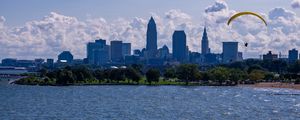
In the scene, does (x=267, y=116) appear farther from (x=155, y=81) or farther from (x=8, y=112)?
(x=155, y=81)

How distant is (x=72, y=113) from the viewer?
80.4 metres

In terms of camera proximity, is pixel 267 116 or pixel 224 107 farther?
pixel 224 107

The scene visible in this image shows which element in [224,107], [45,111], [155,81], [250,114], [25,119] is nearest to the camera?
[25,119]

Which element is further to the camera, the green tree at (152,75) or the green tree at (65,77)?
the green tree at (152,75)

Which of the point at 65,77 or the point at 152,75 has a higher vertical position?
the point at 152,75

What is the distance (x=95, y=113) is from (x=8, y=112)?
1234cm

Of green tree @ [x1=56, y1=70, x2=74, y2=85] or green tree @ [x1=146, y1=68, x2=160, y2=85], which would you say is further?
green tree @ [x1=146, y1=68, x2=160, y2=85]

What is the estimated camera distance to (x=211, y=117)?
74.1 metres

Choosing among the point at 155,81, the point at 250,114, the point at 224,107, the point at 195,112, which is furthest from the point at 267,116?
the point at 155,81

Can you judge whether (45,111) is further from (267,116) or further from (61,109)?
(267,116)

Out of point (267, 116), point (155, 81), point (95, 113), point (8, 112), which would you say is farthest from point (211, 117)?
point (155, 81)

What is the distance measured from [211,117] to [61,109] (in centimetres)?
2349

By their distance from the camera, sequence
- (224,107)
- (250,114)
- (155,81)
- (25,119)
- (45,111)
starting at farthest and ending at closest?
(155,81) → (224,107) → (45,111) → (250,114) → (25,119)

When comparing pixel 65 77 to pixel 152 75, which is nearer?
pixel 65 77
